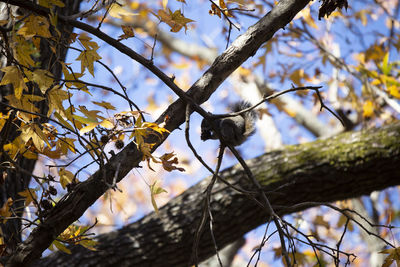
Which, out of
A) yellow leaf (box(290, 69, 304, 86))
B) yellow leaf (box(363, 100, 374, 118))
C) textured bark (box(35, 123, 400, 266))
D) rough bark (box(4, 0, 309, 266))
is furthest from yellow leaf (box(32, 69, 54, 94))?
yellow leaf (box(363, 100, 374, 118))

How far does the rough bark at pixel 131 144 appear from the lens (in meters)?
1.39

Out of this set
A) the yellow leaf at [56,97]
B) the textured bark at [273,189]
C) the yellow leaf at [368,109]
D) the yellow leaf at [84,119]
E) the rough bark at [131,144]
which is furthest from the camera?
the yellow leaf at [368,109]

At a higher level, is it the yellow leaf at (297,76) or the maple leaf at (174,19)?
the yellow leaf at (297,76)

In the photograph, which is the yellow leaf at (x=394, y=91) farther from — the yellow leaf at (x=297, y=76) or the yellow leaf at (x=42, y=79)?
the yellow leaf at (x=42, y=79)

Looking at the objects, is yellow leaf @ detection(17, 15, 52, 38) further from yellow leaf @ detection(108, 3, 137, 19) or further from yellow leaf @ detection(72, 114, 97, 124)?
yellow leaf @ detection(72, 114, 97, 124)

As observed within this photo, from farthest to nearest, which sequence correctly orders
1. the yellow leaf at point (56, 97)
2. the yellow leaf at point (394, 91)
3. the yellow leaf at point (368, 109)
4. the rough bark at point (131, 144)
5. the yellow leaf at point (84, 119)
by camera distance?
the yellow leaf at point (368, 109)
the yellow leaf at point (394, 91)
the rough bark at point (131, 144)
the yellow leaf at point (56, 97)
the yellow leaf at point (84, 119)

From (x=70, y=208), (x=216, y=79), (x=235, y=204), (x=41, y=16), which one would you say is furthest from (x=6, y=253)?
(x=235, y=204)

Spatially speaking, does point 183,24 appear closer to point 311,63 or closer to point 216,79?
point 216,79

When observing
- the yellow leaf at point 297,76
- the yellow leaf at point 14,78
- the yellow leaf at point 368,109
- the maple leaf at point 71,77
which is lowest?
the yellow leaf at point 14,78

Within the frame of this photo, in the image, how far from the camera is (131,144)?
1457mm

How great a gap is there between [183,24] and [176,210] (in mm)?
1444

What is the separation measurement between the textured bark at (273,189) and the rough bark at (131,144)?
100 centimetres

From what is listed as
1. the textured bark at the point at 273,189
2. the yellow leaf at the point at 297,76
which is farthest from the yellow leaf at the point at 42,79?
the yellow leaf at the point at 297,76

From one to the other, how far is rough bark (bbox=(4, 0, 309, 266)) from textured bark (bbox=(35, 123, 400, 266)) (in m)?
1.00
